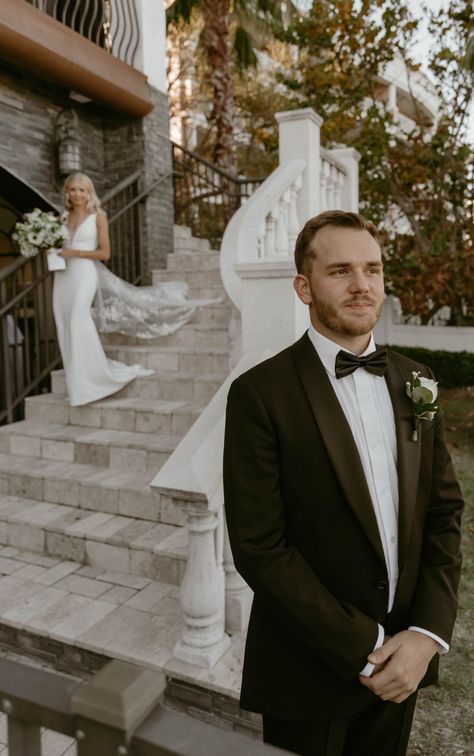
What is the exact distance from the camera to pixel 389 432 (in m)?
1.55

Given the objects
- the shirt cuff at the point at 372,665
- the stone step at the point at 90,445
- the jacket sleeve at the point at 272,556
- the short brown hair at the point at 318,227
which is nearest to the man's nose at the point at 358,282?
the short brown hair at the point at 318,227

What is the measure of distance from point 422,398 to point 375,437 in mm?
159

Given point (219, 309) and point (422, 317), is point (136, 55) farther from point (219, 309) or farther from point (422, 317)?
point (422, 317)

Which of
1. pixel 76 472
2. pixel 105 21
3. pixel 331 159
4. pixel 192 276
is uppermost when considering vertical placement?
pixel 105 21

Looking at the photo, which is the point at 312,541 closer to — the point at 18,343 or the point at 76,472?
the point at 76,472

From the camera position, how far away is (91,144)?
7.70 metres

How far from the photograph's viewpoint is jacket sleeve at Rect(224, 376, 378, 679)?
4.53ft

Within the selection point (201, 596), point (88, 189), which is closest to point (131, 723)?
point (201, 596)

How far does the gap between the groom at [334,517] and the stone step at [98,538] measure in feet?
6.27

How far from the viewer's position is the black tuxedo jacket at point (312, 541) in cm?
141

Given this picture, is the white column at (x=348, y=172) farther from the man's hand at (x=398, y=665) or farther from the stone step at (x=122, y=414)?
the man's hand at (x=398, y=665)

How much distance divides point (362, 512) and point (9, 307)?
4483 mm

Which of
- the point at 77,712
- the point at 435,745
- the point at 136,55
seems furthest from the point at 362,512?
the point at 136,55

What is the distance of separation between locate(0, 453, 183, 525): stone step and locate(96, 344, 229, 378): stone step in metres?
1.28
